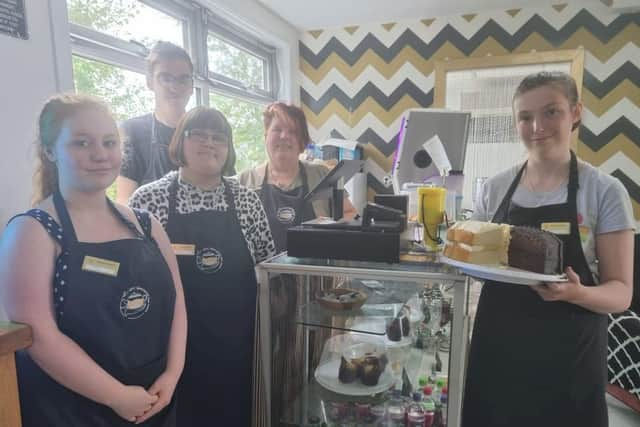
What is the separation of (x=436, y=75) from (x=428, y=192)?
7.65 ft

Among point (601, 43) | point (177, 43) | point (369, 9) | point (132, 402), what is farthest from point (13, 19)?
point (601, 43)

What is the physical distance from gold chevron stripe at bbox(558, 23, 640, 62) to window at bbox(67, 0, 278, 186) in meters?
2.22

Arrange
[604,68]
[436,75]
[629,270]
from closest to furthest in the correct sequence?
[629,270] → [604,68] → [436,75]

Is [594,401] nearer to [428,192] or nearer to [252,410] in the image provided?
[428,192]

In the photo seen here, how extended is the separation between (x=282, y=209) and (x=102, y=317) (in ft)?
2.72

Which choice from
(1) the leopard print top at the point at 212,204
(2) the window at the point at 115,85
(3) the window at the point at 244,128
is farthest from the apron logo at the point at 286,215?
(3) the window at the point at 244,128

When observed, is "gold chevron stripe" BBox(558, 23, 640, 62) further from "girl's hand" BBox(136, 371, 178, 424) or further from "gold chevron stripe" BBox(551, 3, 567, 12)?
"girl's hand" BBox(136, 371, 178, 424)

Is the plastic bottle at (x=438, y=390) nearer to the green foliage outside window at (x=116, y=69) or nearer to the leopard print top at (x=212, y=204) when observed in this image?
the leopard print top at (x=212, y=204)

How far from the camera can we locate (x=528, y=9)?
2869 millimetres

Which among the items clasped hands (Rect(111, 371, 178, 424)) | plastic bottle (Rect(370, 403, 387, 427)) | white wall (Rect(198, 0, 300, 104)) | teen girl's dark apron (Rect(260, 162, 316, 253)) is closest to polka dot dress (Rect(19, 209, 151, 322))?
clasped hands (Rect(111, 371, 178, 424))

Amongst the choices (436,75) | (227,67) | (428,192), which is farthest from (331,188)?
(436,75)

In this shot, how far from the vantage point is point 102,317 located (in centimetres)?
85

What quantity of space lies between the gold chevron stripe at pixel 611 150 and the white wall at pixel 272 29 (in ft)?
7.38

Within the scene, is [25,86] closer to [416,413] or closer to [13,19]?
[13,19]
